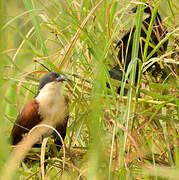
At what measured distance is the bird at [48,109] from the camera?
4.37 ft

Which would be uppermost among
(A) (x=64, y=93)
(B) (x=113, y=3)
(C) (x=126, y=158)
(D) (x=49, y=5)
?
(D) (x=49, y=5)

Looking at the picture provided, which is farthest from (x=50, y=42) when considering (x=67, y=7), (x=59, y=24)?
(x=67, y=7)

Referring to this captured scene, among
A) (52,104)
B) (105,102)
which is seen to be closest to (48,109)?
(52,104)

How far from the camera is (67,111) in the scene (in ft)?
4.41

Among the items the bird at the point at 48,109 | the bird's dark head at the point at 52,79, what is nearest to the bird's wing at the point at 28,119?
the bird at the point at 48,109

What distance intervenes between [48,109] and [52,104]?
45 millimetres

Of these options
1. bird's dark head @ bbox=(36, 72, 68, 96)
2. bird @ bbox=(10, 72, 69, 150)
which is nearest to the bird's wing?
bird @ bbox=(10, 72, 69, 150)

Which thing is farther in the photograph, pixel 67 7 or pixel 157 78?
pixel 157 78

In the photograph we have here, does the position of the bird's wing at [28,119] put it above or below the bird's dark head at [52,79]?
below

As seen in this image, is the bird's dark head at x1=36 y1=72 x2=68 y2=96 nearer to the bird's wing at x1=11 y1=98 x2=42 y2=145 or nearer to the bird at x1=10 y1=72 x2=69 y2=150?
the bird at x1=10 y1=72 x2=69 y2=150

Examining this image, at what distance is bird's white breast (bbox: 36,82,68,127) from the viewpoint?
4.35ft

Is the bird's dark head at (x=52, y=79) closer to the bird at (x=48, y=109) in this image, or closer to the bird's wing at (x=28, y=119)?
the bird at (x=48, y=109)

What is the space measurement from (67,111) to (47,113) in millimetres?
85

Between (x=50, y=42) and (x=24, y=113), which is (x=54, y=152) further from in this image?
(x=50, y=42)
